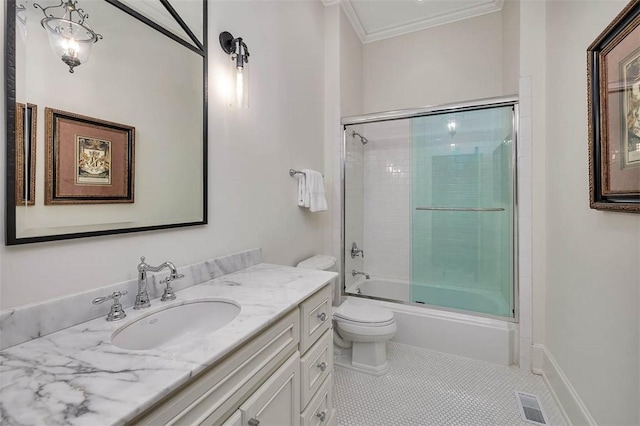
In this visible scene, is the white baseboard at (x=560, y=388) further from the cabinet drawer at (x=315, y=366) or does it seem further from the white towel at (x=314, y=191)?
the white towel at (x=314, y=191)

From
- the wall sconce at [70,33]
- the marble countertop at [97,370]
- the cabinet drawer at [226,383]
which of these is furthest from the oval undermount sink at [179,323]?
the wall sconce at [70,33]

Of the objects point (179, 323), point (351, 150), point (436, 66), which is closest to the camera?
point (179, 323)

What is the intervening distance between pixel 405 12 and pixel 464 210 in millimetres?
2043

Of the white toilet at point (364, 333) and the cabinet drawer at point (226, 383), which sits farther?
the white toilet at point (364, 333)

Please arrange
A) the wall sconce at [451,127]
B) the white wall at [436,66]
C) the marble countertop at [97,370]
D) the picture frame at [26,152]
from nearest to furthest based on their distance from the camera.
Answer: the marble countertop at [97,370] < the picture frame at [26,152] < the wall sconce at [451,127] < the white wall at [436,66]

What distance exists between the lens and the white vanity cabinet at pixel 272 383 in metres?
0.64

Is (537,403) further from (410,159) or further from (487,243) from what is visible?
(410,159)

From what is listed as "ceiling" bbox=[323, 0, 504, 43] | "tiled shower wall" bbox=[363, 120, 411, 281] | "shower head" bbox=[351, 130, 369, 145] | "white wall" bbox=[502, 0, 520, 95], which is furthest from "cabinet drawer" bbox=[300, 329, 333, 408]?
"ceiling" bbox=[323, 0, 504, 43]

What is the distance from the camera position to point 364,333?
1880mm

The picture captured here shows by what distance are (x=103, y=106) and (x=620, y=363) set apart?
2129 millimetres

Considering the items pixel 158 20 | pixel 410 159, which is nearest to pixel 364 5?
pixel 410 159

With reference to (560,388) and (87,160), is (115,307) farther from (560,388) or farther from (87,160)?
(560,388)

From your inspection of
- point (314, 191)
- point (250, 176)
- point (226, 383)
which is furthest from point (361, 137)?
point (226, 383)

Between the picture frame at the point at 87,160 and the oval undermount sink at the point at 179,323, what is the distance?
44 cm
